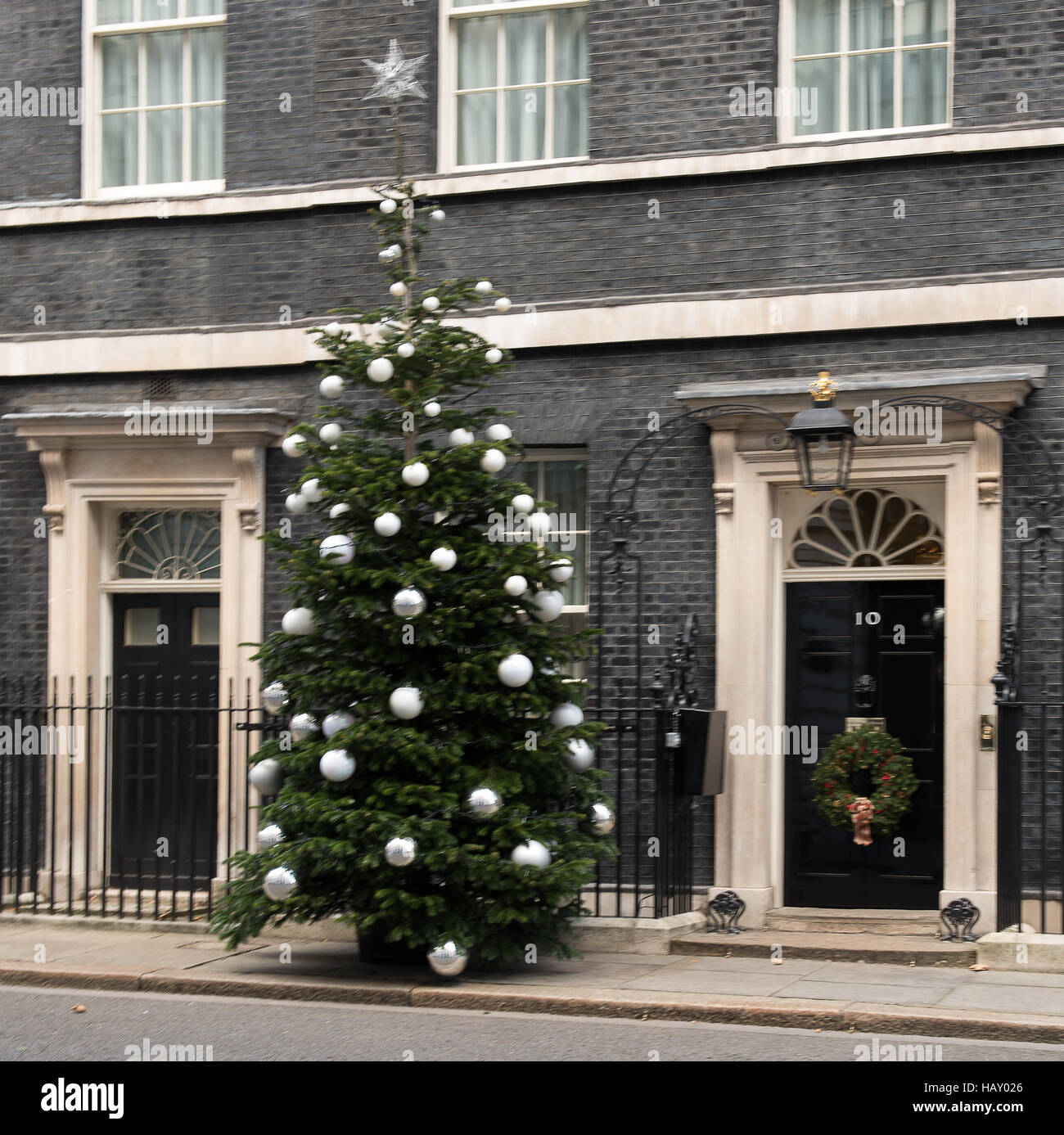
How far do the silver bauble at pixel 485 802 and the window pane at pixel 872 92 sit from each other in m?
5.33

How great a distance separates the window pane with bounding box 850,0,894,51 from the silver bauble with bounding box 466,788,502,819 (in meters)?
5.79

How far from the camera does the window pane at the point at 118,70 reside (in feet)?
46.6

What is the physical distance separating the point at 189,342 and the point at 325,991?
18.0 ft

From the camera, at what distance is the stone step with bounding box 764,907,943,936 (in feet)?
38.6

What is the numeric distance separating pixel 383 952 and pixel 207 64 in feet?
23.2

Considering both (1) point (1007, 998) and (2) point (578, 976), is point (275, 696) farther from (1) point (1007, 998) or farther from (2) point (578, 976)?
(1) point (1007, 998)

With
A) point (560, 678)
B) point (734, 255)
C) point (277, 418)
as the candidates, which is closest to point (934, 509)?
point (734, 255)

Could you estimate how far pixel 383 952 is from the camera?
1091cm

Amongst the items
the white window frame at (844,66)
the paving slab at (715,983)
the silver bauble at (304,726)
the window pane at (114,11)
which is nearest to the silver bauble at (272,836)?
the silver bauble at (304,726)

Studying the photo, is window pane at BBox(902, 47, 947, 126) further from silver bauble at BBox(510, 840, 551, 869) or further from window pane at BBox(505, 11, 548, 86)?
silver bauble at BBox(510, 840, 551, 869)

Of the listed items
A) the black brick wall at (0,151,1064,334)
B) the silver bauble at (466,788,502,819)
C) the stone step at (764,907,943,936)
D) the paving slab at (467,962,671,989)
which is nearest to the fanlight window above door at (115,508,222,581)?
the black brick wall at (0,151,1064,334)

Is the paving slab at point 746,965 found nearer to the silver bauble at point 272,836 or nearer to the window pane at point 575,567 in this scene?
the silver bauble at point 272,836

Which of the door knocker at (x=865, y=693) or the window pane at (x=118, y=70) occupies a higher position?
the window pane at (x=118, y=70)

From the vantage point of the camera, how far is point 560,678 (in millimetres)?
10797
